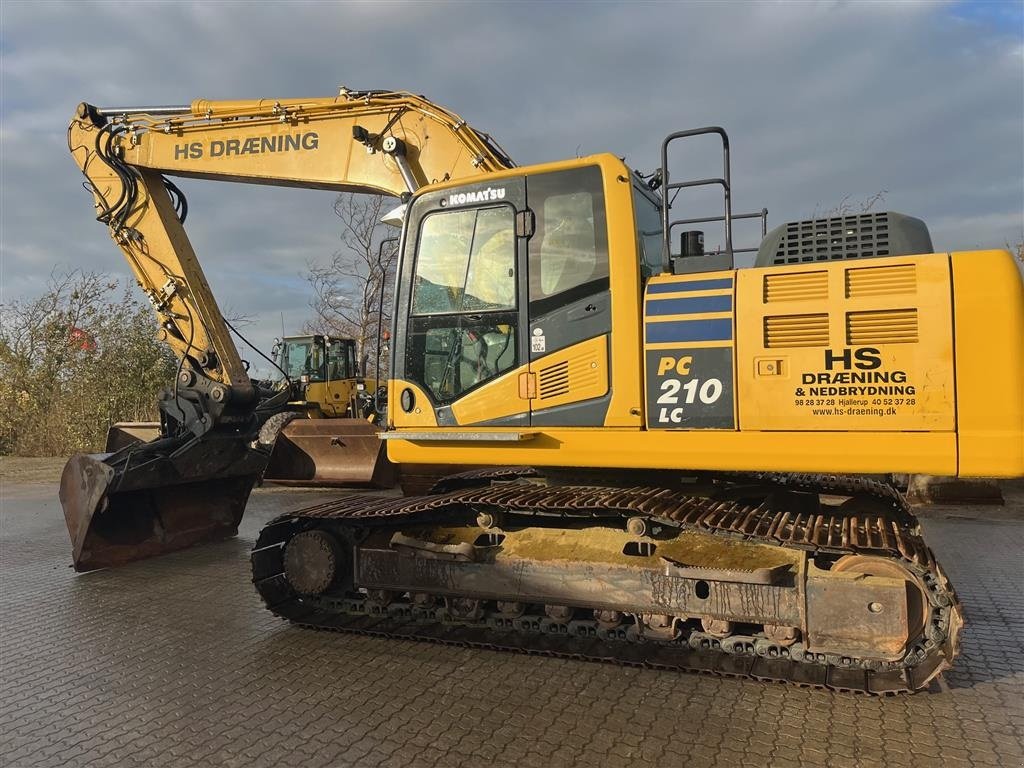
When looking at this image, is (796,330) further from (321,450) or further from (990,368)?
(321,450)

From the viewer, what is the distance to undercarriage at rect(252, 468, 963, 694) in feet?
11.8

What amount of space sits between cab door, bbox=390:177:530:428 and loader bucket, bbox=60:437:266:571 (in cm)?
347

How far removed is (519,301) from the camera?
4309 mm

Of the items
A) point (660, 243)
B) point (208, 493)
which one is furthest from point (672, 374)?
point (208, 493)

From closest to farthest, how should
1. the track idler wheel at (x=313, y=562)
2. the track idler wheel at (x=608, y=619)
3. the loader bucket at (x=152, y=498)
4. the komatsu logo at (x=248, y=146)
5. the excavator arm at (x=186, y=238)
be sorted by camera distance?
the track idler wheel at (x=608, y=619)
the track idler wheel at (x=313, y=562)
the excavator arm at (x=186, y=238)
the komatsu logo at (x=248, y=146)
the loader bucket at (x=152, y=498)

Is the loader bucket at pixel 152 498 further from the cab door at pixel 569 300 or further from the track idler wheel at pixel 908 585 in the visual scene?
the track idler wheel at pixel 908 585

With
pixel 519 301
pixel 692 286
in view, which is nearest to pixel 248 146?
pixel 519 301

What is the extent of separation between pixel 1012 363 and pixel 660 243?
2.05 m

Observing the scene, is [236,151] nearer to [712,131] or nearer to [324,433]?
[324,433]

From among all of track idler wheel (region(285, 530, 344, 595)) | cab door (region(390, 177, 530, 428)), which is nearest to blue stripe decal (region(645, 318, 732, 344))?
cab door (region(390, 177, 530, 428))

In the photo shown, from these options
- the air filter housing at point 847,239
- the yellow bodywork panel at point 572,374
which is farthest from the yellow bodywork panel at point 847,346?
the yellow bodywork panel at point 572,374

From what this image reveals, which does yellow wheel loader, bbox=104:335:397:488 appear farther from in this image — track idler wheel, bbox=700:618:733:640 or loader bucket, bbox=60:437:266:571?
track idler wheel, bbox=700:618:733:640

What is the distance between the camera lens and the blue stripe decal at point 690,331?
3824 millimetres

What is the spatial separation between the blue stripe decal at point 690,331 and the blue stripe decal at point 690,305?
61 mm
